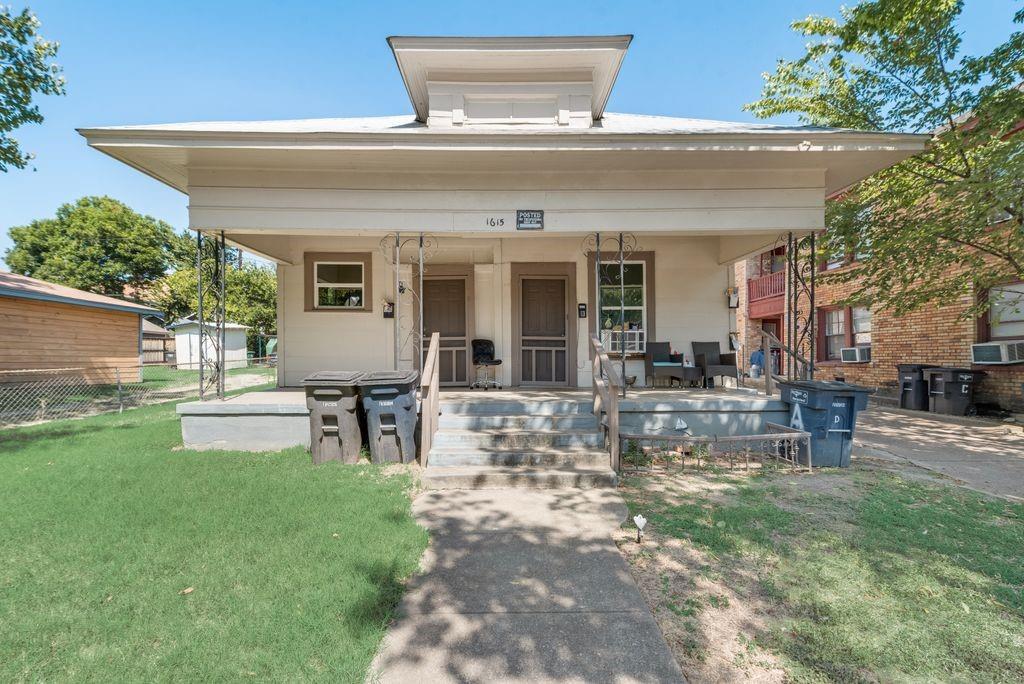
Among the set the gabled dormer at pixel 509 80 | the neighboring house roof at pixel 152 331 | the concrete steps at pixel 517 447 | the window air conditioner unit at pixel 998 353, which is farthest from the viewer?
the neighboring house roof at pixel 152 331

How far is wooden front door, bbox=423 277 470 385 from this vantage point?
26.6 ft

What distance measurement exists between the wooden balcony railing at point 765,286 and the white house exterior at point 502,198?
10.2 m

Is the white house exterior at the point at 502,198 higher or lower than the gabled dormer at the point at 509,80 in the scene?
lower

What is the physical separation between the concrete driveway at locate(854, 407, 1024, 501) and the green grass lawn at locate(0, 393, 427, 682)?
240 inches

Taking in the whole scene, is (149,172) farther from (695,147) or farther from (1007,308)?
(1007,308)

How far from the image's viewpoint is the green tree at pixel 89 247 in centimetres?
2708

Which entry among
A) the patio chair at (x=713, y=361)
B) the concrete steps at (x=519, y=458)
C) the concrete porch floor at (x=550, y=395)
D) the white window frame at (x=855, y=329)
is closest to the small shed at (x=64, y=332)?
the concrete porch floor at (x=550, y=395)

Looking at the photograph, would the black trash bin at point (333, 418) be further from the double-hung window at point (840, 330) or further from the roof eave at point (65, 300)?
the roof eave at point (65, 300)

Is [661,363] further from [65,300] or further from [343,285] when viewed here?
[65,300]

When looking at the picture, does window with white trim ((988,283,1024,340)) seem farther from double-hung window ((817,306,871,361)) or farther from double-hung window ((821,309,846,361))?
double-hung window ((821,309,846,361))

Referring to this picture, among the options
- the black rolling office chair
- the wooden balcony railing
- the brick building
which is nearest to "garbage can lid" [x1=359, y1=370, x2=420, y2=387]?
the black rolling office chair

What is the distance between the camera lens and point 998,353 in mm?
9500

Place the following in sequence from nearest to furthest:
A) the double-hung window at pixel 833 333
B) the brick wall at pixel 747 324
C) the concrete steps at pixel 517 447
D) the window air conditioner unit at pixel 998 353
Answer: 1. the concrete steps at pixel 517 447
2. the window air conditioner unit at pixel 998 353
3. the double-hung window at pixel 833 333
4. the brick wall at pixel 747 324

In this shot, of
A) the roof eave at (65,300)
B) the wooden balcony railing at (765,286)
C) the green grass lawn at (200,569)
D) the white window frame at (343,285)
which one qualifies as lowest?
the green grass lawn at (200,569)
